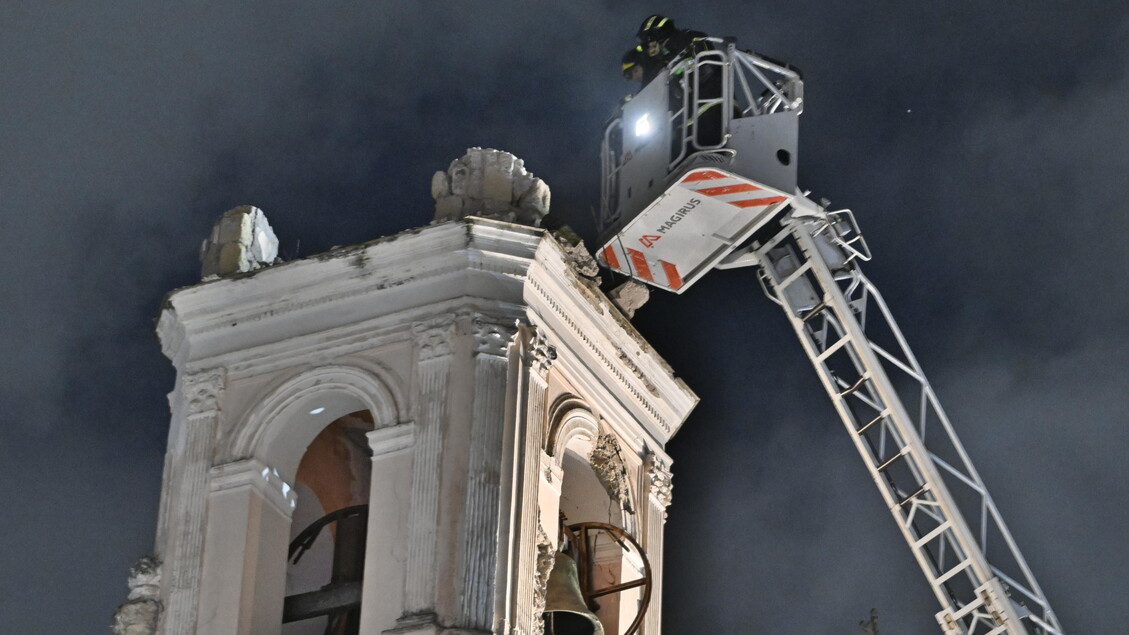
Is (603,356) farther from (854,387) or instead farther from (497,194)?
(854,387)

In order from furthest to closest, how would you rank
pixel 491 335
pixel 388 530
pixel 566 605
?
1. pixel 491 335
2. pixel 566 605
3. pixel 388 530

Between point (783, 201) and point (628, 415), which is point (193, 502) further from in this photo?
point (783, 201)

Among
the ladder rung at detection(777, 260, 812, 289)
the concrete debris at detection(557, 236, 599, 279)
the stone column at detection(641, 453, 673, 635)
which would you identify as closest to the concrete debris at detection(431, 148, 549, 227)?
the concrete debris at detection(557, 236, 599, 279)

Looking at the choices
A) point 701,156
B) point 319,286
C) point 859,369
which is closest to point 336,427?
point 319,286

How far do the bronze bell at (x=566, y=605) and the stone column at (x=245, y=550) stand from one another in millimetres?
2853

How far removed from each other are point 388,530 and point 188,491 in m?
2.61

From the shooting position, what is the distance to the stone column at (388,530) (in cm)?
2489

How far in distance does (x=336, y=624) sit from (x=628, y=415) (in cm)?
445

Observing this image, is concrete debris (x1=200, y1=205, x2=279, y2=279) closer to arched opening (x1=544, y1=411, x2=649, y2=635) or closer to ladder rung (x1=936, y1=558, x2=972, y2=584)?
arched opening (x1=544, y1=411, x2=649, y2=635)

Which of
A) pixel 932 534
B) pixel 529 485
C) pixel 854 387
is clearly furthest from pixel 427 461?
pixel 932 534

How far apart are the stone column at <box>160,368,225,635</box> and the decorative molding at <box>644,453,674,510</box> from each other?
4.91 metres

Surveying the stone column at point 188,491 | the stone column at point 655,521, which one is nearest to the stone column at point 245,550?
the stone column at point 188,491

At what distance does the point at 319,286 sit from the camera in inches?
1068

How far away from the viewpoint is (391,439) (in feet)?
85.6
